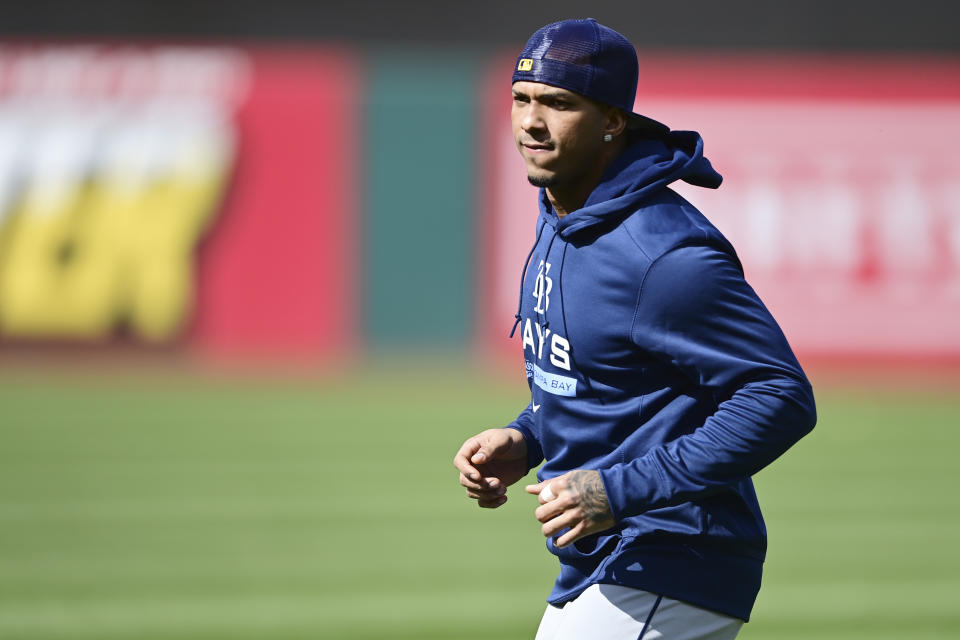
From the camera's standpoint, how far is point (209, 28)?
22.8m

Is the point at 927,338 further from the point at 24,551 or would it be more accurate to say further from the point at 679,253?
the point at 679,253

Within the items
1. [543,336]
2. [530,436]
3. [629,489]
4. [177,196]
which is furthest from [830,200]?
[629,489]

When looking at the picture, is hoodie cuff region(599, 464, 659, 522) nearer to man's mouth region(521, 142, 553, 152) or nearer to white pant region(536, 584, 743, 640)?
white pant region(536, 584, 743, 640)

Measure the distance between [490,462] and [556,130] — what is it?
0.81 meters

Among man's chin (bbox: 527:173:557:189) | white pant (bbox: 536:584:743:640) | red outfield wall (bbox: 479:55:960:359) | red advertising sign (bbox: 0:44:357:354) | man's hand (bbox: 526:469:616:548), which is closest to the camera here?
man's hand (bbox: 526:469:616:548)

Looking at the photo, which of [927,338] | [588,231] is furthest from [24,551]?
[927,338]

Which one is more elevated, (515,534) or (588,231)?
(588,231)

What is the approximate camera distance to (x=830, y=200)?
49.2 feet

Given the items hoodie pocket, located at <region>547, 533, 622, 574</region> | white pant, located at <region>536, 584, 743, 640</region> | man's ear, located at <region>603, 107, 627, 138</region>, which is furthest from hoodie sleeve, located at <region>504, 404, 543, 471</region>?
man's ear, located at <region>603, 107, 627, 138</region>

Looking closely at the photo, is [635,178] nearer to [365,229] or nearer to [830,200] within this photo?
[830,200]

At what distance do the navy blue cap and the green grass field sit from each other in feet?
10.9

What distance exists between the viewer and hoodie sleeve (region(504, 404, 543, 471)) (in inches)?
132

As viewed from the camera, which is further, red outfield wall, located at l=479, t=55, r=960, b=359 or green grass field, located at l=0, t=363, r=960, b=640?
red outfield wall, located at l=479, t=55, r=960, b=359

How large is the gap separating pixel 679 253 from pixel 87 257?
13.2m
